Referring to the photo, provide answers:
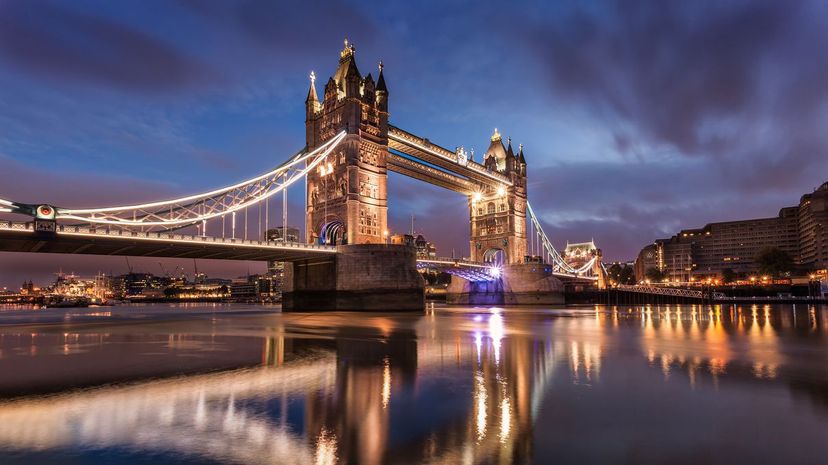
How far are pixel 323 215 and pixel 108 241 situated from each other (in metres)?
21.5

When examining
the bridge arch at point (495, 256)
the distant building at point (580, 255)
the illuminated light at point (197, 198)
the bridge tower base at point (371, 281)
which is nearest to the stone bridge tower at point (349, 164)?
the illuminated light at point (197, 198)

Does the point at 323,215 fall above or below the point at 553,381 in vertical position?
above

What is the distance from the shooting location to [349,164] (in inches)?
1927

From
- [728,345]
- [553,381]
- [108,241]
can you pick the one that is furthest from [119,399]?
[108,241]

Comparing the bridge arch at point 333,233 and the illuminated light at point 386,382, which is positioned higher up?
the bridge arch at point 333,233

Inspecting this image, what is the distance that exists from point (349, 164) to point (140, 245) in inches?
790

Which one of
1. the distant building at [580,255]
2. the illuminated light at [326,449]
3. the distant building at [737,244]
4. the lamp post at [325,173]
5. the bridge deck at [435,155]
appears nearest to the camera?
the illuminated light at [326,449]

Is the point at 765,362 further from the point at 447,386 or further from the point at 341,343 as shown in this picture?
the point at 341,343

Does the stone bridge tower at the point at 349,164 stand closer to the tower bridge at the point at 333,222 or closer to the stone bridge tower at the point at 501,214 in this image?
the tower bridge at the point at 333,222

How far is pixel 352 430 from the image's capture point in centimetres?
636

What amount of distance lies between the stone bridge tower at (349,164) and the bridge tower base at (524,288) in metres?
28.0

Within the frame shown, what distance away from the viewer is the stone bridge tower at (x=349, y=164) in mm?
49000

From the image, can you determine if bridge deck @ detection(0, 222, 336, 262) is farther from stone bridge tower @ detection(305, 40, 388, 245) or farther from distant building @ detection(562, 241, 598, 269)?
distant building @ detection(562, 241, 598, 269)

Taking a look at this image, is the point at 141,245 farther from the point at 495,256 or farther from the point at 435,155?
the point at 495,256
